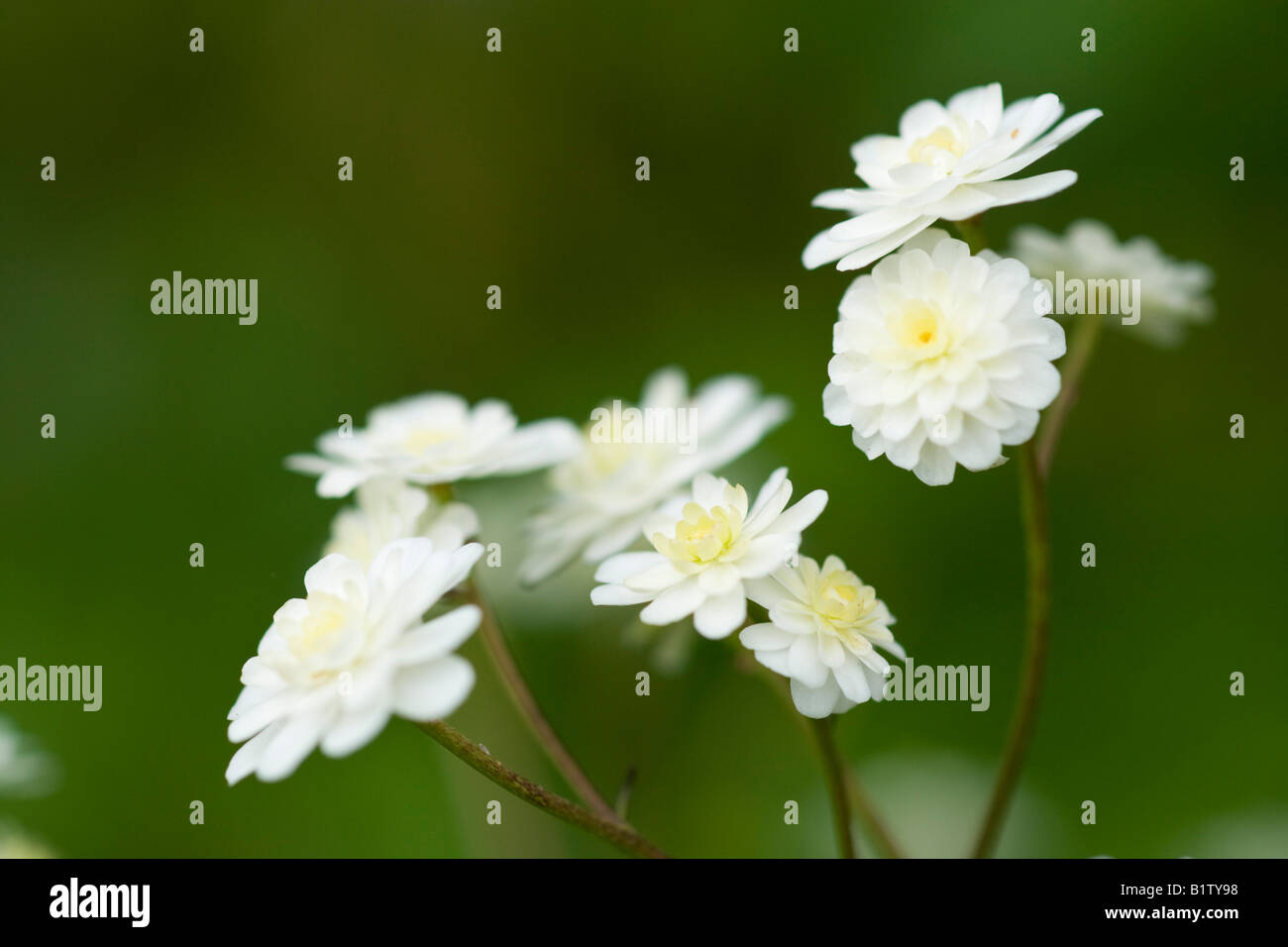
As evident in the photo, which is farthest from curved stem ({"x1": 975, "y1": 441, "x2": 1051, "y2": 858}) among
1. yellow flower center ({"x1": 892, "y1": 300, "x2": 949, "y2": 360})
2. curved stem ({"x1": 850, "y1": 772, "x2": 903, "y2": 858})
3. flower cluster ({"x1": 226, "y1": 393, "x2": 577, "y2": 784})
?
flower cluster ({"x1": 226, "y1": 393, "x2": 577, "y2": 784})

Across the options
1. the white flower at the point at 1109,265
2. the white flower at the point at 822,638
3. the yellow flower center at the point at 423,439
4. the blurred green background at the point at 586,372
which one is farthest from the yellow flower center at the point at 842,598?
the blurred green background at the point at 586,372

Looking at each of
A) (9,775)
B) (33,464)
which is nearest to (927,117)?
(9,775)

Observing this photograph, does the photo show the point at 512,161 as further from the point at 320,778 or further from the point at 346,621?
the point at 346,621

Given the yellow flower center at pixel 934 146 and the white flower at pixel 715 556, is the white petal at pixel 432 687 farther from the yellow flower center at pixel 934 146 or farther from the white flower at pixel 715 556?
the yellow flower center at pixel 934 146

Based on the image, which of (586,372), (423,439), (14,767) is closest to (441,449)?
(423,439)

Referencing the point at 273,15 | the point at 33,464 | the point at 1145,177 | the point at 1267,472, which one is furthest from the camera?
the point at 273,15
